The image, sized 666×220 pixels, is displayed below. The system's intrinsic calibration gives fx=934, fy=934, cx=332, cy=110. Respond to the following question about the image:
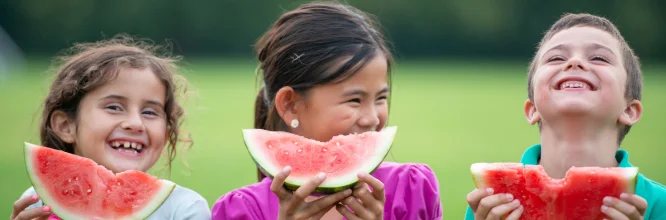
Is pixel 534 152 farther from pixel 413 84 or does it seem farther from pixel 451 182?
pixel 413 84

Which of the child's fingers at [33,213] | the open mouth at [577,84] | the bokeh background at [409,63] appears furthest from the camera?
the bokeh background at [409,63]

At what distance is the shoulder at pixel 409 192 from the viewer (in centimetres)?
363

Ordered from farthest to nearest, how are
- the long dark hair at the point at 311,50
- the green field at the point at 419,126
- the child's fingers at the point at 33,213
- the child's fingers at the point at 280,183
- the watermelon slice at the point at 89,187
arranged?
the green field at the point at 419,126
the long dark hair at the point at 311,50
the watermelon slice at the point at 89,187
the child's fingers at the point at 33,213
the child's fingers at the point at 280,183

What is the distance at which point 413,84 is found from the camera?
20.1 metres

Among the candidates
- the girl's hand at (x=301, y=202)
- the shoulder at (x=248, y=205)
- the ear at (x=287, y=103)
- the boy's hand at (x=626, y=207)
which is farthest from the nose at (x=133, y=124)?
the boy's hand at (x=626, y=207)

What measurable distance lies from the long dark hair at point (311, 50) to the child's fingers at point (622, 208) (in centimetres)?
122

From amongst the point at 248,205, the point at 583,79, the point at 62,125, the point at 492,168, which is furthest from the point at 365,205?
the point at 62,125

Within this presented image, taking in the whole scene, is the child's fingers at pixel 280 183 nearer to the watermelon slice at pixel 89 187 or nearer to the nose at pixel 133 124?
the watermelon slice at pixel 89 187

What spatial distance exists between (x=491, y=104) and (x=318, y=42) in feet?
39.5

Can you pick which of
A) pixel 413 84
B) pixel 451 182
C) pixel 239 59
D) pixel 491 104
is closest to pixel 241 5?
pixel 239 59

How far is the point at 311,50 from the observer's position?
12.7 ft

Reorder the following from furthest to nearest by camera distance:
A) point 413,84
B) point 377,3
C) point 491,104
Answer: point 377,3 → point 413,84 → point 491,104

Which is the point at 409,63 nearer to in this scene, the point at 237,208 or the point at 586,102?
the point at 237,208

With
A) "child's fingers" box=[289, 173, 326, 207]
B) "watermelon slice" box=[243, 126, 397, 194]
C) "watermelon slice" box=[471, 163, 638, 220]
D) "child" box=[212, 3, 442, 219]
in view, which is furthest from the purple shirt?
"watermelon slice" box=[471, 163, 638, 220]
